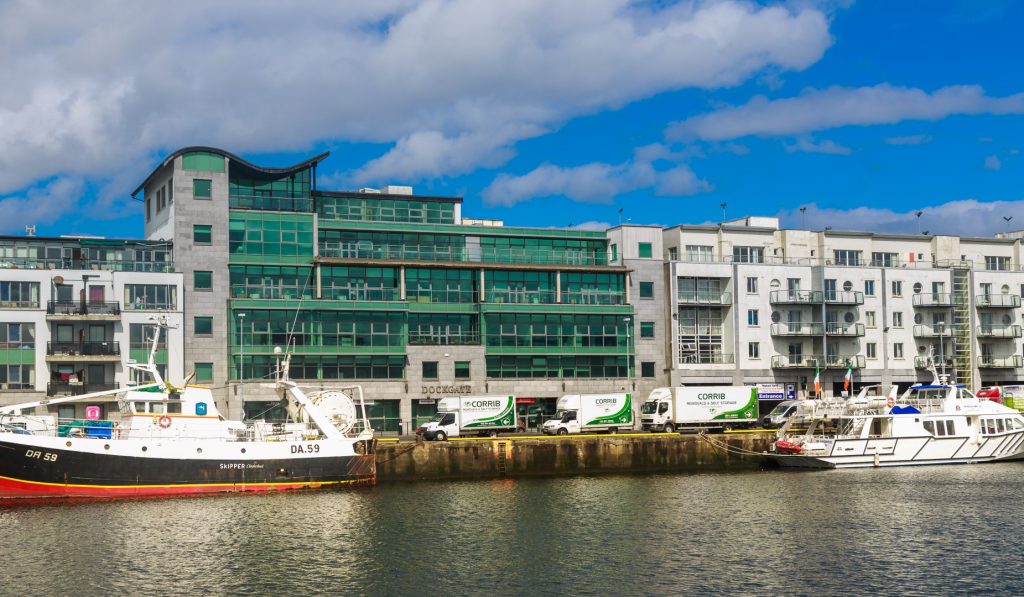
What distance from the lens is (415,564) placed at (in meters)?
44.9

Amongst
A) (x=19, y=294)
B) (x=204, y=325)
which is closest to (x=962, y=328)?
(x=204, y=325)

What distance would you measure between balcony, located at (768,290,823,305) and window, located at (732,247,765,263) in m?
4.38

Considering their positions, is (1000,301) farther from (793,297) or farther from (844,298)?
(793,297)

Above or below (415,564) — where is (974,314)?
above

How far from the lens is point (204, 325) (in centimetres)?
9094

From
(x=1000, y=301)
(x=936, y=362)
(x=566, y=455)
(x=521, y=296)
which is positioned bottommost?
(x=566, y=455)

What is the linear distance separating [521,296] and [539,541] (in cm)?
5241

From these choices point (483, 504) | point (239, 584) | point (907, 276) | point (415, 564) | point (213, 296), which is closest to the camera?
point (239, 584)

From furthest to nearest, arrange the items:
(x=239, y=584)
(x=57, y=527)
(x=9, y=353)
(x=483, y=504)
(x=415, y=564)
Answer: (x=9, y=353) → (x=483, y=504) → (x=57, y=527) → (x=415, y=564) → (x=239, y=584)

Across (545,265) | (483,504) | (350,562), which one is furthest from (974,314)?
(350,562)

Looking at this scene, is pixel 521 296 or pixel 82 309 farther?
pixel 521 296

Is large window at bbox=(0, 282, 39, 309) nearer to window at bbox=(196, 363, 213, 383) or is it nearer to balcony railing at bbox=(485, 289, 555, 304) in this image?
window at bbox=(196, 363, 213, 383)

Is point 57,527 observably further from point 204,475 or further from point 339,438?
point 339,438

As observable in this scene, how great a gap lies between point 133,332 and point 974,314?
265 ft
